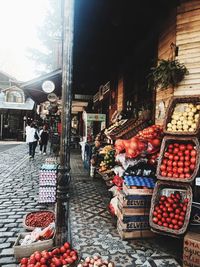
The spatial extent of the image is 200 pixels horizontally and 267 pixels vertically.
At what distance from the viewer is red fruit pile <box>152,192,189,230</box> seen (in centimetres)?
430

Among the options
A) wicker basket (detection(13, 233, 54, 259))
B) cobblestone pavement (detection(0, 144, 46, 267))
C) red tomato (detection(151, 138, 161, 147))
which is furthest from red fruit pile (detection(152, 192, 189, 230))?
cobblestone pavement (detection(0, 144, 46, 267))

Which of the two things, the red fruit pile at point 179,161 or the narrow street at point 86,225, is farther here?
the red fruit pile at point 179,161

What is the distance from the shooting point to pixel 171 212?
14.5 feet

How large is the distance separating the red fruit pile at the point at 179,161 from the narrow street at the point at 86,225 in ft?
4.14

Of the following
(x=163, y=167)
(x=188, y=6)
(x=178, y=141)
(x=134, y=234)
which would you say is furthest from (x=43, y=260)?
(x=188, y=6)

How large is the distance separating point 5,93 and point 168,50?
35.2m

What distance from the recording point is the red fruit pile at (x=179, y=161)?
444cm

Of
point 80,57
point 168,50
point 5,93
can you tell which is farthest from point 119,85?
point 5,93

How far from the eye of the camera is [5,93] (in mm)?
38062

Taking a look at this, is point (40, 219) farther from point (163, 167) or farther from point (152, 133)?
point (152, 133)

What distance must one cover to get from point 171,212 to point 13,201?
4284 mm

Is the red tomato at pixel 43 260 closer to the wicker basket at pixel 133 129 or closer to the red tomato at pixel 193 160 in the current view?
the red tomato at pixel 193 160

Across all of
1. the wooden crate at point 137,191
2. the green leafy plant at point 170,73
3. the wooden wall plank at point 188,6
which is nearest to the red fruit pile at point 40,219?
the wooden crate at point 137,191

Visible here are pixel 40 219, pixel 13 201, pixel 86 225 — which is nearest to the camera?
pixel 40 219
